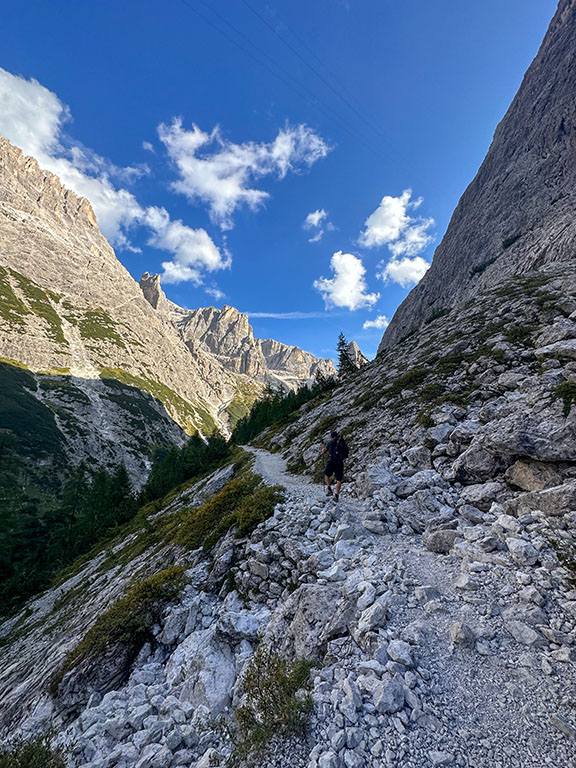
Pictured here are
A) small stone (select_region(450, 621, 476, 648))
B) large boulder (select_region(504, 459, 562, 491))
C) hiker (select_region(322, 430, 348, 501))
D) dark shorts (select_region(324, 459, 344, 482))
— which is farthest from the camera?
hiker (select_region(322, 430, 348, 501))

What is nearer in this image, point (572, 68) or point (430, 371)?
point (430, 371)

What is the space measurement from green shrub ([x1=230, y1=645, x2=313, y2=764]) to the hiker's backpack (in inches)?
324

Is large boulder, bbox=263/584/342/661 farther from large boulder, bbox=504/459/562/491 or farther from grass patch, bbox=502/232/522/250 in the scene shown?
grass patch, bbox=502/232/522/250

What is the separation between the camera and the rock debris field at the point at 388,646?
14.1 feet

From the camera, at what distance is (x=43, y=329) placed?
145500 millimetres

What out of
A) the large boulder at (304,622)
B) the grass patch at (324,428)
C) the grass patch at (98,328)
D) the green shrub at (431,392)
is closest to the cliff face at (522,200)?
the green shrub at (431,392)

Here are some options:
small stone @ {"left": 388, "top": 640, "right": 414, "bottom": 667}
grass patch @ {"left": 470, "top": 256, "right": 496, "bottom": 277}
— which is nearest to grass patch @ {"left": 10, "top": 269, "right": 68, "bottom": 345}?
grass patch @ {"left": 470, "top": 256, "right": 496, "bottom": 277}

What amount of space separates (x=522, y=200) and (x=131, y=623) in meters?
89.6

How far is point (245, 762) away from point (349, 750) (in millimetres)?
1779

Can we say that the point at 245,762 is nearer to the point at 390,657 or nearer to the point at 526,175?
the point at 390,657

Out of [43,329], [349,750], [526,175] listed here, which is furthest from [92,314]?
[349,750]

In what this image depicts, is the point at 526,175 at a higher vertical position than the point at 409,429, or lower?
higher

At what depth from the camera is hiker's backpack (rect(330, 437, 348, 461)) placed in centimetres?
1384

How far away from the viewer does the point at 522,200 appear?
2438 inches
